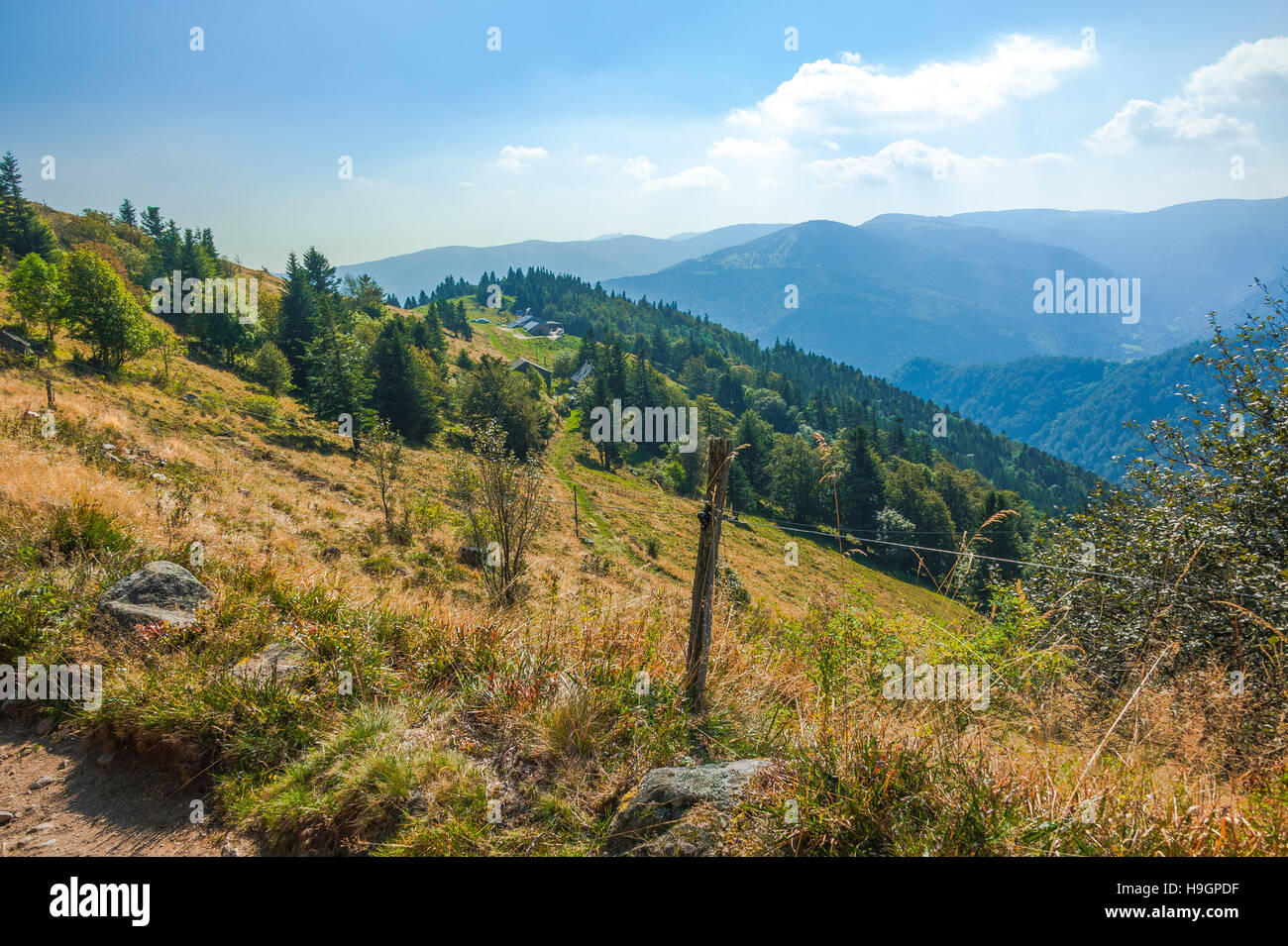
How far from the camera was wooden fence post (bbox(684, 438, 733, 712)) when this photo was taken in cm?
482

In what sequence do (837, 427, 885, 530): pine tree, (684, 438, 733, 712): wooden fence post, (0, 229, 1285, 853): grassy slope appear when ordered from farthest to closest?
(837, 427, 885, 530): pine tree → (684, 438, 733, 712): wooden fence post → (0, 229, 1285, 853): grassy slope

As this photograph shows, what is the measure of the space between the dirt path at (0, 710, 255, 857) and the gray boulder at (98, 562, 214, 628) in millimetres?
1026

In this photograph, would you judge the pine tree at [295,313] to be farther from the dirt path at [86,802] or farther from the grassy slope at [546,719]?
the dirt path at [86,802]

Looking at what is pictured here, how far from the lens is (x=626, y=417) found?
259 feet

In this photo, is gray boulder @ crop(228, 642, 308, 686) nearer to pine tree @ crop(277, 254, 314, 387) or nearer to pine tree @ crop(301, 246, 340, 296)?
pine tree @ crop(277, 254, 314, 387)

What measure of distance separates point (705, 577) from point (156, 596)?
5.52m

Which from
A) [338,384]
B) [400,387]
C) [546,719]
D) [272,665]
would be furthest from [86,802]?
[400,387]

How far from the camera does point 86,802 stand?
13.1 ft

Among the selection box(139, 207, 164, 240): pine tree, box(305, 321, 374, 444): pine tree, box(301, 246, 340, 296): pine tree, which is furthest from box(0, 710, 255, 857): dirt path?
box(139, 207, 164, 240): pine tree

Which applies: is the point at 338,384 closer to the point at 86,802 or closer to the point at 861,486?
the point at 86,802

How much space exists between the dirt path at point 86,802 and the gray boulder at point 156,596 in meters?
1.03
